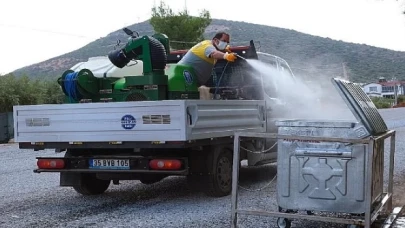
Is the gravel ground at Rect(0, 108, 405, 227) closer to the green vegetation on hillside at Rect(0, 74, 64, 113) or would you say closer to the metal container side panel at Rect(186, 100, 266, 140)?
the metal container side panel at Rect(186, 100, 266, 140)

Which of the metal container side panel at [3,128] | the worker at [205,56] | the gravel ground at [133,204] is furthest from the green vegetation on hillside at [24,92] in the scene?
the worker at [205,56]

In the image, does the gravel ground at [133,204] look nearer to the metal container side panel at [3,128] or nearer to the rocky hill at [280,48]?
the metal container side panel at [3,128]

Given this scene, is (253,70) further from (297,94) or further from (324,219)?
(324,219)

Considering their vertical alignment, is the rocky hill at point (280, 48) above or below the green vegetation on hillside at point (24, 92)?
above

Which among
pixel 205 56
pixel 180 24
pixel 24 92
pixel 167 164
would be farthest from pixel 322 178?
pixel 180 24

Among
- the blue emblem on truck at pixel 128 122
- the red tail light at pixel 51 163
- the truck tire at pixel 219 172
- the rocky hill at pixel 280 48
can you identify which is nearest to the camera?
the blue emblem on truck at pixel 128 122

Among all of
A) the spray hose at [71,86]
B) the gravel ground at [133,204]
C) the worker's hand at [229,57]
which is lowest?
the gravel ground at [133,204]

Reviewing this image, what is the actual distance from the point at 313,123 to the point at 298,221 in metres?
1.44

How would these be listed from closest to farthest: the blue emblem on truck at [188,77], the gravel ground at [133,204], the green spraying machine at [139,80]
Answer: the gravel ground at [133,204] < the green spraying machine at [139,80] < the blue emblem on truck at [188,77]

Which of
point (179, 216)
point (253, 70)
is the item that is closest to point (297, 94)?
point (253, 70)

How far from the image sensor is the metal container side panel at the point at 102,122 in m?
7.11

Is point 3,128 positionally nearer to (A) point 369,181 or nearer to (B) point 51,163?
(B) point 51,163

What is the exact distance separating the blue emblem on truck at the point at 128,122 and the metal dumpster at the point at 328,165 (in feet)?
7.32

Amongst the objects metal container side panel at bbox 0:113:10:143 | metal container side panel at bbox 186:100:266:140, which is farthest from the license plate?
metal container side panel at bbox 0:113:10:143
